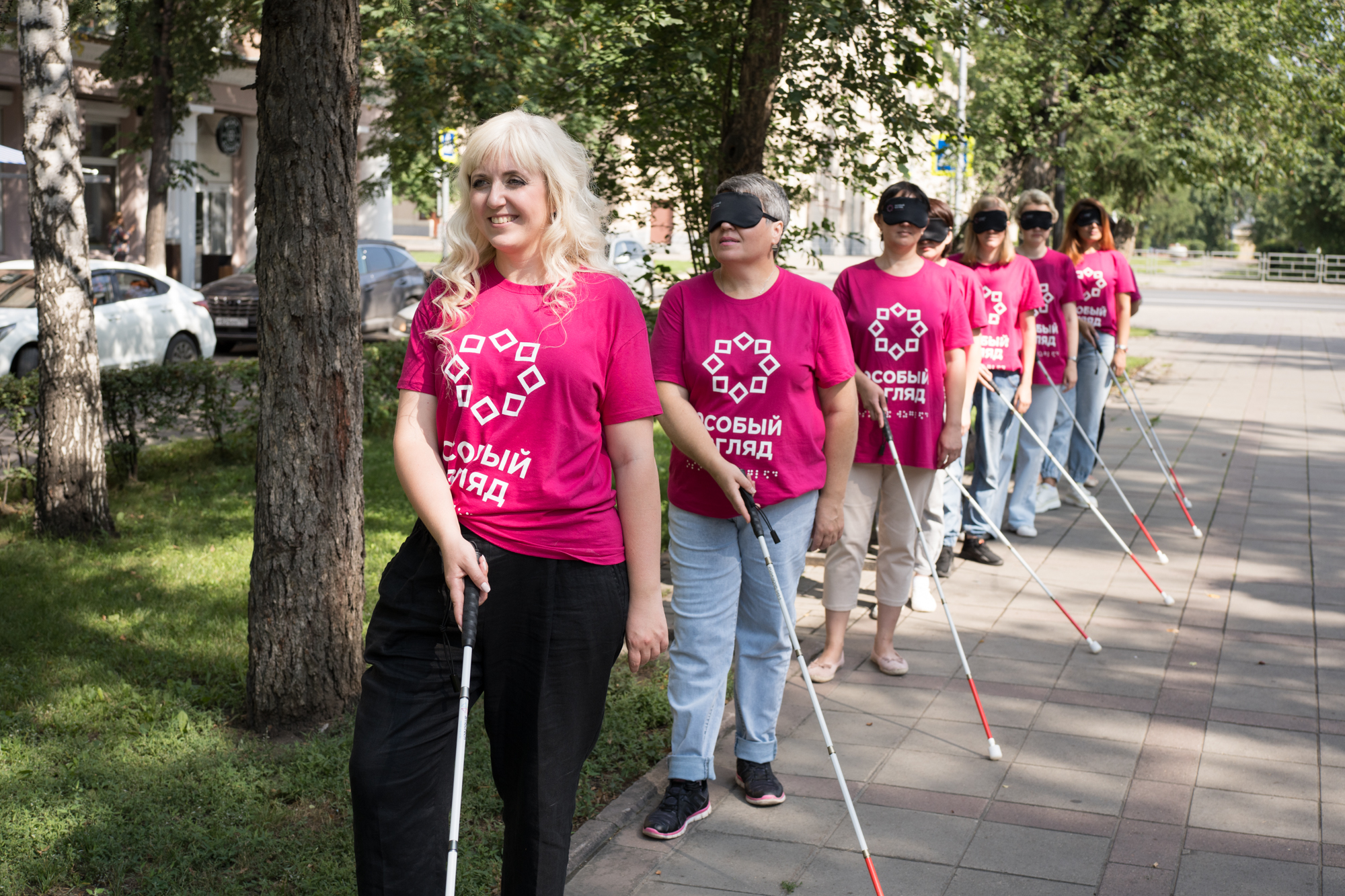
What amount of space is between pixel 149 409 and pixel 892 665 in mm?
6268

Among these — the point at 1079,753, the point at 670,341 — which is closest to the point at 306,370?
the point at 670,341

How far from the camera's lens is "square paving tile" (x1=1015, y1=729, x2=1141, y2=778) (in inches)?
180

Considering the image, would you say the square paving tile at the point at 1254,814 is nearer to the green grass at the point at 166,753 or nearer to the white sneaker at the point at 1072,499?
the green grass at the point at 166,753

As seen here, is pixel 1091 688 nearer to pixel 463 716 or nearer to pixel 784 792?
pixel 784 792

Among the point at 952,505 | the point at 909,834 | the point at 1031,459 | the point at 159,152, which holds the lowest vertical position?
the point at 909,834

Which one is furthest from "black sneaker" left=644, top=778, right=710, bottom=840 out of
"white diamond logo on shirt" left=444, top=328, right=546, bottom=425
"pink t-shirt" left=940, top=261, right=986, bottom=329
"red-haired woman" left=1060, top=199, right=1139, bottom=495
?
"red-haired woman" left=1060, top=199, right=1139, bottom=495

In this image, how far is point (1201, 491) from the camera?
9.77 m

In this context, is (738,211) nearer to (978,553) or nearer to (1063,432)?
(978,553)

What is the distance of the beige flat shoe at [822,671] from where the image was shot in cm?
548

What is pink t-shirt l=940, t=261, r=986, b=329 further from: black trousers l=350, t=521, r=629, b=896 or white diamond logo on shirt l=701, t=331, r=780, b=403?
black trousers l=350, t=521, r=629, b=896

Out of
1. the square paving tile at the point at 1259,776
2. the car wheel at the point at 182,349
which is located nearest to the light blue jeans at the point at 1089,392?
the square paving tile at the point at 1259,776

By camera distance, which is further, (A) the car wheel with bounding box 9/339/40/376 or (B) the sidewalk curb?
(A) the car wheel with bounding box 9/339/40/376

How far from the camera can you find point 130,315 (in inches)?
599

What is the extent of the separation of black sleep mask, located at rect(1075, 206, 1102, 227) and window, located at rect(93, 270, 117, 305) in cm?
1123
